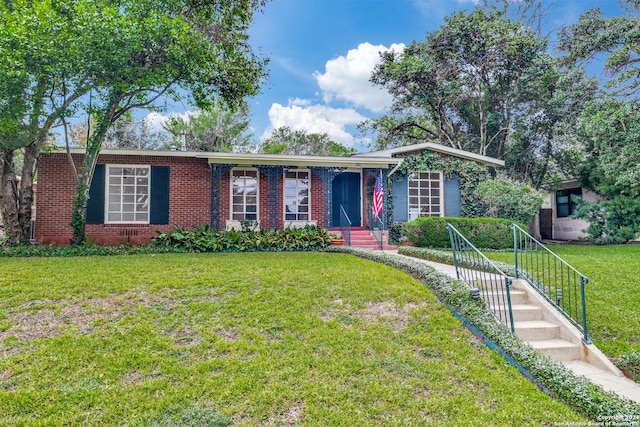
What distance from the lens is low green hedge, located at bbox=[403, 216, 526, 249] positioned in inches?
434

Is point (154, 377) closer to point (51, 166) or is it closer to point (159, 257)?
point (159, 257)

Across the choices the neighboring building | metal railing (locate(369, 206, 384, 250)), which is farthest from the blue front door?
the neighboring building

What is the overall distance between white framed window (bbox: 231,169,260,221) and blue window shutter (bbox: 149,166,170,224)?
2.08 m

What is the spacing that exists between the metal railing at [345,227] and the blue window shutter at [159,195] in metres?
5.72

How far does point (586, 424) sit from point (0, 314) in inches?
249

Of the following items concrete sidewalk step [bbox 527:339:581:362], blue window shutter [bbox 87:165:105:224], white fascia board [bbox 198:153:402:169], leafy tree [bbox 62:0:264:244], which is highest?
leafy tree [bbox 62:0:264:244]

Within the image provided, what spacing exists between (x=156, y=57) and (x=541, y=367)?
1092cm

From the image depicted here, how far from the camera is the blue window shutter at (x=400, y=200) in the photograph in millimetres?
13102

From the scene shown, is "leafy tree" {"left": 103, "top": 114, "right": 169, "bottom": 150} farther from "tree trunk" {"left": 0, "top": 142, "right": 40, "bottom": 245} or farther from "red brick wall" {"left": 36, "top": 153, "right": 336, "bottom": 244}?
"tree trunk" {"left": 0, "top": 142, "right": 40, "bottom": 245}

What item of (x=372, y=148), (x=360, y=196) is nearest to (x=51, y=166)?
(x=360, y=196)

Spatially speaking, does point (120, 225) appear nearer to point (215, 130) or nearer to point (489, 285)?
point (489, 285)

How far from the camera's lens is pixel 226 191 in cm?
1216

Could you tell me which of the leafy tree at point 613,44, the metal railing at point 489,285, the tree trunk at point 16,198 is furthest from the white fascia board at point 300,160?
the leafy tree at point 613,44

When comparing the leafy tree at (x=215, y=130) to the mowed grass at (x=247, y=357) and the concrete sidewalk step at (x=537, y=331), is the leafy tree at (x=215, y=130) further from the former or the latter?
the concrete sidewalk step at (x=537, y=331)
